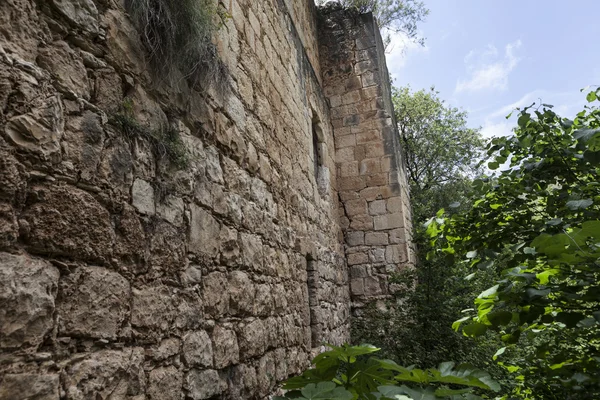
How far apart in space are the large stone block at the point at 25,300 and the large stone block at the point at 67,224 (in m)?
0.07

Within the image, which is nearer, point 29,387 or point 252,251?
point 29,387

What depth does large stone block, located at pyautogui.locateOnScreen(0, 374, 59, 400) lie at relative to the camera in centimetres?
111

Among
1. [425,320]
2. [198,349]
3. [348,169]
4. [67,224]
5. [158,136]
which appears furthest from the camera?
[348,169]

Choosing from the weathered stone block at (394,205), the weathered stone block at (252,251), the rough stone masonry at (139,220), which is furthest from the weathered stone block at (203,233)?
the weathered stone block at (394,205)

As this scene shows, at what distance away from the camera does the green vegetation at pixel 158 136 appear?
169 centimetres

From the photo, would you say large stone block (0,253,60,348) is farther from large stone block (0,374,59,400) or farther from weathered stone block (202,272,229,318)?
weathered stone block (202,272,229,318)

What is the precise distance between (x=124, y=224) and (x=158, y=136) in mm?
480

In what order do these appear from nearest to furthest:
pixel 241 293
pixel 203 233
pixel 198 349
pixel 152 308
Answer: pixel 152 308 → pixel 198 349 → pixel 203 233 → pixel 241 293

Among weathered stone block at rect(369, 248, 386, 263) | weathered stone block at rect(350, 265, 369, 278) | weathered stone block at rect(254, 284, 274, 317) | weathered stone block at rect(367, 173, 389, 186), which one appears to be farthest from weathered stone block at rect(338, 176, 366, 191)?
weathered stone block at rect(254, 284, 274, 317)

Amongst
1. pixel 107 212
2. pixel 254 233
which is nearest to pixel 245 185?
pixel 254 233

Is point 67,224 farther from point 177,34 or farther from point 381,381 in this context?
point 381,381

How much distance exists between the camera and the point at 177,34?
2.07m

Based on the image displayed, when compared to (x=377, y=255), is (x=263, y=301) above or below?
below

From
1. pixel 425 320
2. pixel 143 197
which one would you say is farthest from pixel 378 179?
pixel 143 197
